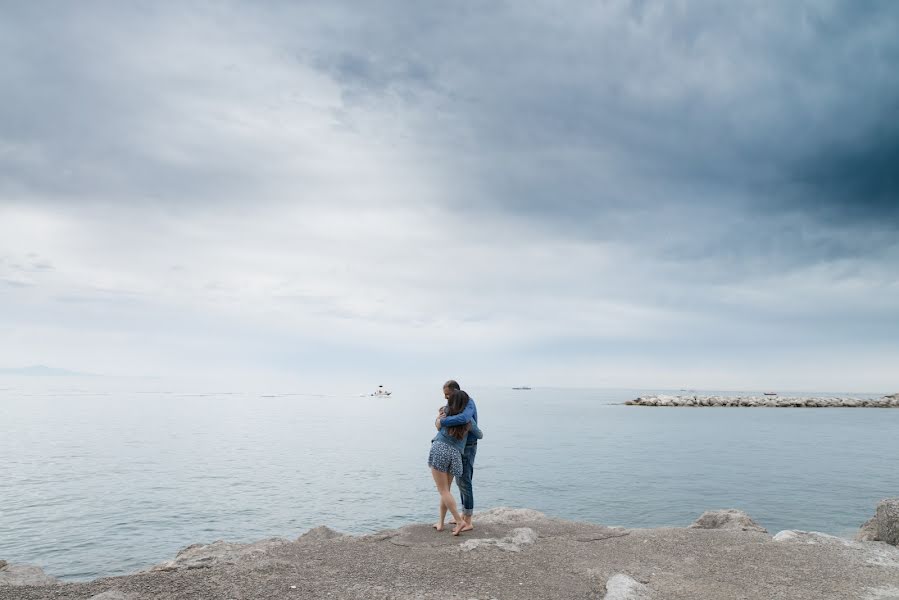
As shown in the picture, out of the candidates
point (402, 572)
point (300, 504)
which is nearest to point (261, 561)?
point (402, 572)

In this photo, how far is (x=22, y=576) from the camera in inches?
398

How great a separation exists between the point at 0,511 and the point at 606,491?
23135 millimetres

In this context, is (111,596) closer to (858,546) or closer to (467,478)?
(467,478)

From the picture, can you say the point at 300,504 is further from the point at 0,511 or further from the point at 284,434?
the point at 284,434

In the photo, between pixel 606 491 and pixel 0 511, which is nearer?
pixel 0 511

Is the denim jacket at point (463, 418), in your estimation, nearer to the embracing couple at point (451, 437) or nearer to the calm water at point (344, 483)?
the embracing couple at point (451, 437)

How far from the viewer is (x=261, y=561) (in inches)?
365

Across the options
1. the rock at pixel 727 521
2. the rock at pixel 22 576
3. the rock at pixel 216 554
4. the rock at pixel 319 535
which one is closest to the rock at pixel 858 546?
the rock at pixel 727 521

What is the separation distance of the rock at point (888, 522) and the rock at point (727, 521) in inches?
88.2

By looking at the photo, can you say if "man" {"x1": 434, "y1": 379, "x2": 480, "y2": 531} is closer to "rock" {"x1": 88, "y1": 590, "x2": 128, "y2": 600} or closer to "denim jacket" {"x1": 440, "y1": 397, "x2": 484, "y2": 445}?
"denim jacket" {"x1": 440, "y1": 397, "x2": 484, "y2": 445}

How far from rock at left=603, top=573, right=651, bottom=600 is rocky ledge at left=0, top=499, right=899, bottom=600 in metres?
0.02

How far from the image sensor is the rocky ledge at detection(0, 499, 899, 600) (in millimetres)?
7922

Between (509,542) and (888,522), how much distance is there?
837 centimetres

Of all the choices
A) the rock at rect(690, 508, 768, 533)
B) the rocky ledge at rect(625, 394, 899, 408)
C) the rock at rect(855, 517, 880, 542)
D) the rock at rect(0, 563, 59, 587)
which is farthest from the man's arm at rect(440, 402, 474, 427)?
the rocky ledge at rect(625, 394, 899, 408)
